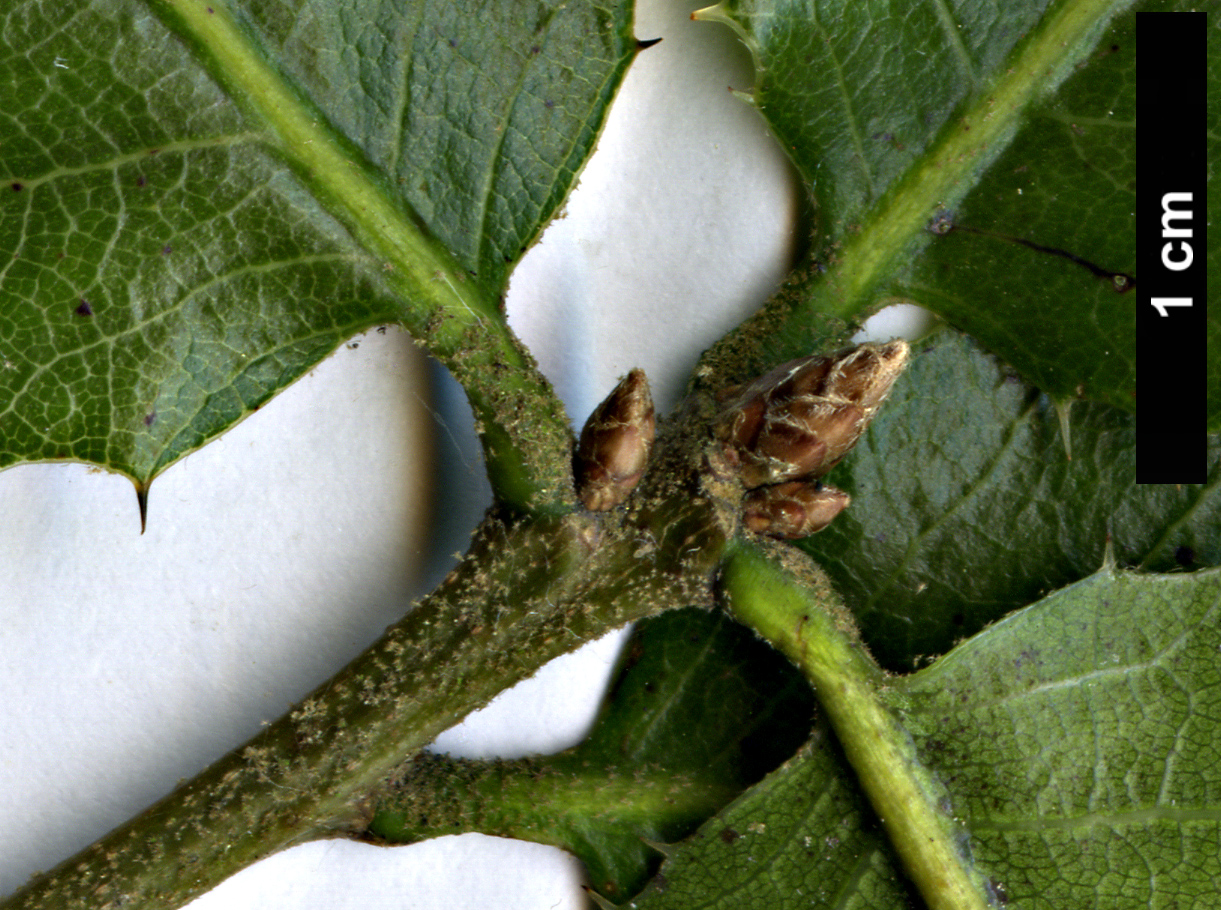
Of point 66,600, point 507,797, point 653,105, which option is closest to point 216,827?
point 507,797

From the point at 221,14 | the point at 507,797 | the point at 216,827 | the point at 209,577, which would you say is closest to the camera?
the point at 221,14

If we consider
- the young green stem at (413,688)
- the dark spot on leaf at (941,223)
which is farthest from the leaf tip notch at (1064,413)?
the young green stem at (413,688)

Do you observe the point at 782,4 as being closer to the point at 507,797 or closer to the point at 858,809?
the point at 858,809

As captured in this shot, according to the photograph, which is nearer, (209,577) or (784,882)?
(784,882)

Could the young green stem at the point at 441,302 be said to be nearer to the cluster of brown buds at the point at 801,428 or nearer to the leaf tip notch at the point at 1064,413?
the cluster of brown buds at the point at 801,428

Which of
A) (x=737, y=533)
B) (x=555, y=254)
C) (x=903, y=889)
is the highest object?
(x=555, y=254)

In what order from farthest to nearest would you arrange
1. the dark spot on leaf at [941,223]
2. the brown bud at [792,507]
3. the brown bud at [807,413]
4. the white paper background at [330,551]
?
the white paper background at [330,551]
the dark spot on leaf at [941,223]
the brown bud at [792,507]
the brown bud at [807,413]

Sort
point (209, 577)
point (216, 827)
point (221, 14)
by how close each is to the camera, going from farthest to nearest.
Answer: point (209, 577), point (216, 827), point (221, 14)
